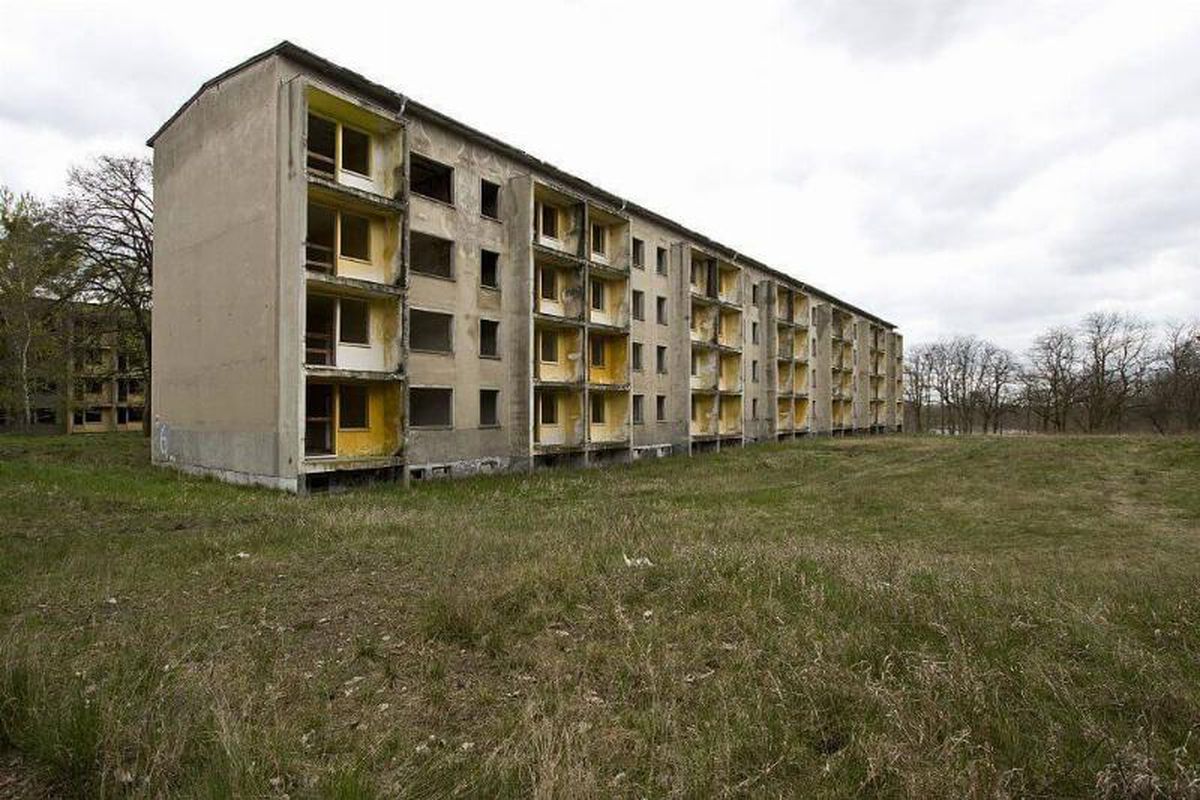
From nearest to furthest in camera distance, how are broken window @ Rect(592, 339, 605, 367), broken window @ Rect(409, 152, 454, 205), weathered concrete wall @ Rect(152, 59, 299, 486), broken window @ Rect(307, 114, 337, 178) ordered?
weathered concrete wall @ Rect(152, 59, 299, 486) → broken window @ Rect(307, 114, 337, 178) → broken window @ Rect(409, 152, 454, 205) → broken window @ Rect(592, 339, 605, 367)

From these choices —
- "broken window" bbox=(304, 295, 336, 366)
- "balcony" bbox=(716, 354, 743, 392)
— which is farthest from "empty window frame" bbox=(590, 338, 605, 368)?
"broken window" bbox=(304, 295, 336, 366)

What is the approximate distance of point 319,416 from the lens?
19.7m

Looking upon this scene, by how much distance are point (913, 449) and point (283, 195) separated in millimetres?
32686

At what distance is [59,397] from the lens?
4050 cm

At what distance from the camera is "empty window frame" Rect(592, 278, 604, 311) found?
29188 millimetres

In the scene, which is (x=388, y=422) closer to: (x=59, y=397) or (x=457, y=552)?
(x=457, y=552)

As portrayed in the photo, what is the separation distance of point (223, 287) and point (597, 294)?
1553cm

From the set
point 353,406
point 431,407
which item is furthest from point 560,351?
point 353,406

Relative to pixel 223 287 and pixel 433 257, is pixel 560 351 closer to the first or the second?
pixel 433 257

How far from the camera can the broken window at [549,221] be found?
26453 mm

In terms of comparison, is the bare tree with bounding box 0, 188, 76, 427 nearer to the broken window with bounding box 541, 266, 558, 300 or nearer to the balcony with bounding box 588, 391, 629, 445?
the broken window with bounding box 541, 266, 558, 300

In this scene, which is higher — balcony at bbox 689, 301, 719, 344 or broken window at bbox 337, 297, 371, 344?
balcony at bbox 689, 301, 719, 344

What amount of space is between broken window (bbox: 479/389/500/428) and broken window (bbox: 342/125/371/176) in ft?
28.0

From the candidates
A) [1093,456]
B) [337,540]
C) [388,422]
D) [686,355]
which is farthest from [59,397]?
[1093,456]
